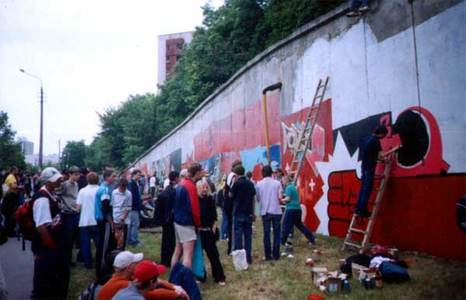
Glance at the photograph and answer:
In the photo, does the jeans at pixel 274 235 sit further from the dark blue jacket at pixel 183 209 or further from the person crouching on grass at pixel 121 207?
the person crouching on grass at pixel 121 207

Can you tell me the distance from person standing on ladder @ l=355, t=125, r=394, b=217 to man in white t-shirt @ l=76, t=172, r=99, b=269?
5.32 meters

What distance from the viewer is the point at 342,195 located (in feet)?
33.2

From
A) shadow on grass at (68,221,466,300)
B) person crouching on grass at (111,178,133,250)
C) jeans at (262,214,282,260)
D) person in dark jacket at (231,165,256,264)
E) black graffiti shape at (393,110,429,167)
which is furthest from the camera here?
person crouching on grass at (111,178,133,250)

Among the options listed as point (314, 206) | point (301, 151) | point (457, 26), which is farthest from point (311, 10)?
point (457, 26)

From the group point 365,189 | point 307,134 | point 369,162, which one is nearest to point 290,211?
point 365,189

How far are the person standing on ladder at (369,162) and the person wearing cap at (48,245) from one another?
17.9 feet

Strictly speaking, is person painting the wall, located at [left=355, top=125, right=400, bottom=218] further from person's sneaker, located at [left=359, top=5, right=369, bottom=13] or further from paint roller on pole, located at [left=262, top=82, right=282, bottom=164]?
paint roller on pole, located at [left=262, top=82, right=282, bottom=164]

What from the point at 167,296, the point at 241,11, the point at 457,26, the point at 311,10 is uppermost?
the point at 241,11

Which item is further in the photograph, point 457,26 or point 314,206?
point 314,206

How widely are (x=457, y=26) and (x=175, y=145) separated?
Answer: 80.4 feet

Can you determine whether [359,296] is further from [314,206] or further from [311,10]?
[311,10]

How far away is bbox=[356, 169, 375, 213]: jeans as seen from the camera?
8344 mm

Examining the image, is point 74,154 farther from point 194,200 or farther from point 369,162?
point 194,200

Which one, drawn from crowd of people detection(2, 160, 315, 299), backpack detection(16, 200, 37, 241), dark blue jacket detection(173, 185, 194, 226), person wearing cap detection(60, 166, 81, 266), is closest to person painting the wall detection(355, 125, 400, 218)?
crowd of people detection(2, 160, 315, 299)
